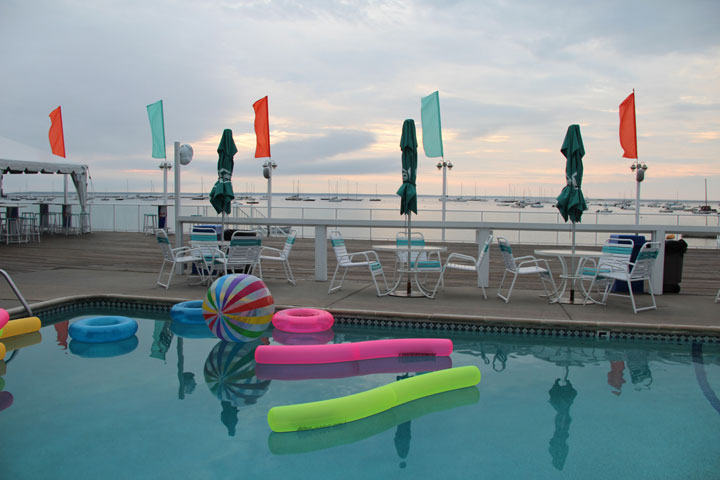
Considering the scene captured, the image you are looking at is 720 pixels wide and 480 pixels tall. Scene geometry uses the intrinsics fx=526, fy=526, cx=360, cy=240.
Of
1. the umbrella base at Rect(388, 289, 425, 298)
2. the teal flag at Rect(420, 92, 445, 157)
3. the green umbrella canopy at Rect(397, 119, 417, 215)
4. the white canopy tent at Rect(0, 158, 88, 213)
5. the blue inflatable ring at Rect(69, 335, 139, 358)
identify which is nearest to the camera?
the blue inflatable ring at Rect(69, 335, 139, 358)

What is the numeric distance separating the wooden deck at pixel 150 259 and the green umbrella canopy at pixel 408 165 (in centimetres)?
204

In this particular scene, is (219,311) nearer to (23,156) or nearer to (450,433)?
(450,433)

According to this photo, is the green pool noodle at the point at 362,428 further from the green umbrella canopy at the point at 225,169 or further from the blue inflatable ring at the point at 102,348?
the green umbrella canopy at the point at 225,169

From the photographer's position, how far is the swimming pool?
3029 millimetres

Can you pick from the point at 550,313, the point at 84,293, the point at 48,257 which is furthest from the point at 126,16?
the point at 550,313

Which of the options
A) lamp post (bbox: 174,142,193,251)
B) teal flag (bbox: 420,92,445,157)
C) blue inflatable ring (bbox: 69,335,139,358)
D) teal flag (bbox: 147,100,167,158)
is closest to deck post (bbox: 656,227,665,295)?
blue inflatable ring (bbox: 69,335,139,358)

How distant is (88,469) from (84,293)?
4.83 meters

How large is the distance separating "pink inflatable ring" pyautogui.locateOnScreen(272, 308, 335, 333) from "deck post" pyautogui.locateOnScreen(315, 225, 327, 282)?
2483 mm

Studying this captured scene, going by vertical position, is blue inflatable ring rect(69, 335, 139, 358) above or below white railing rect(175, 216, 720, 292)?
below

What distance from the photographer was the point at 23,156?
15695 mm

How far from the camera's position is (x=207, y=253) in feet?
25.7

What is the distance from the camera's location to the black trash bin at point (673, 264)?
7641 mm

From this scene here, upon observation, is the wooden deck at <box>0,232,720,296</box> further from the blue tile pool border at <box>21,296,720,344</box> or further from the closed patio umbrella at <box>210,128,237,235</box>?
the blue tile pool border at <box>21,296,720,344</box>

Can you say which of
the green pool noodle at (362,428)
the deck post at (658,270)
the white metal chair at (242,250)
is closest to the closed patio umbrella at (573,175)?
the deck post at (658,270)
